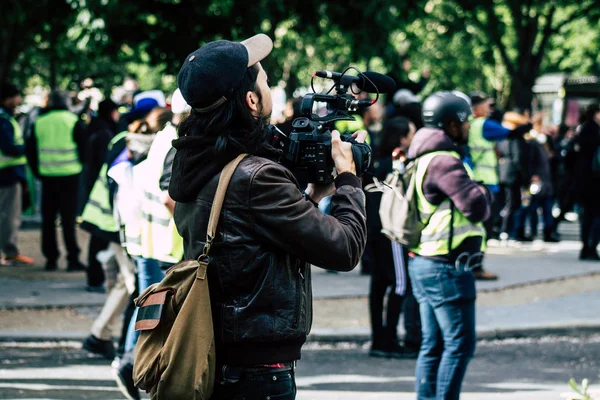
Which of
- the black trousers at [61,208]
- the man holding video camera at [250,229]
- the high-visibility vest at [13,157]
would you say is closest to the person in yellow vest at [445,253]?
the man holding video camera at [250,229]

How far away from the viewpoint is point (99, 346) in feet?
24.8

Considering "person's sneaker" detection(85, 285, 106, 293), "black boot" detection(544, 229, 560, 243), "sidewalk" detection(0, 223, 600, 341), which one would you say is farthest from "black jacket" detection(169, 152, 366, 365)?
"black boot" detection(544, 229, 560, 243)

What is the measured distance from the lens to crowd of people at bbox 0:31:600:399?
2.96 meters

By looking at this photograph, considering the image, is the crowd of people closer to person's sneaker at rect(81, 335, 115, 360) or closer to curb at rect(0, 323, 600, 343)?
person's sneaker at rect(81, 335, 115, 360)

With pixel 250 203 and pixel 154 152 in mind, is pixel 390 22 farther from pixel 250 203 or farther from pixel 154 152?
pixel 250 203

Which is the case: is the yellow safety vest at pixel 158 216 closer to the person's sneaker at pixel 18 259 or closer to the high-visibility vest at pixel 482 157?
the high-visibility vest at pixel 482 157

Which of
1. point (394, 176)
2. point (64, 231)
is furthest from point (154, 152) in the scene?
point (64, 231)

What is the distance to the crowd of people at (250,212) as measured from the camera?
9.70 feet

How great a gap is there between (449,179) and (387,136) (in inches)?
118

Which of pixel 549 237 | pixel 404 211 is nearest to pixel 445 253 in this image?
pixel 404 211

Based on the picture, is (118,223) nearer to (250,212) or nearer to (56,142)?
(250,212)

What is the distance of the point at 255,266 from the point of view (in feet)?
9.67

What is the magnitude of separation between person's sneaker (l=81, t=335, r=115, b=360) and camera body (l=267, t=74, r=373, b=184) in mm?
4726

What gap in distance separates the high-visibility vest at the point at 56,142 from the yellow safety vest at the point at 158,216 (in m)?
5.70
